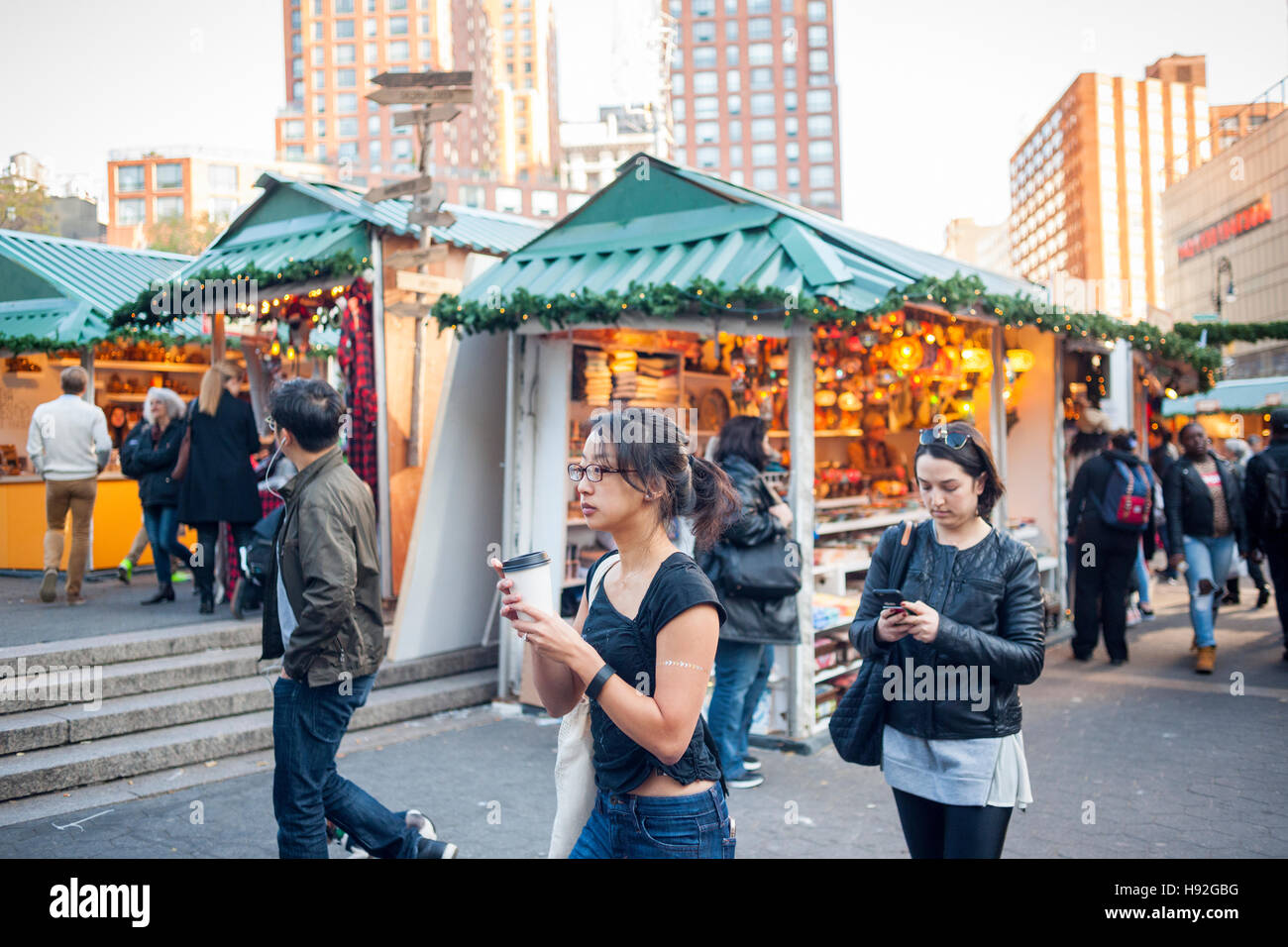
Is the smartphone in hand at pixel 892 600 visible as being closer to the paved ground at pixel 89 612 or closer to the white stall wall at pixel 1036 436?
the paved ground at pixel 89 612

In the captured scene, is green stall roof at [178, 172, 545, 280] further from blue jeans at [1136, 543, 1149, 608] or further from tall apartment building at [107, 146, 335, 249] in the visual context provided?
tall apartment building at [107, 146, 335, 249]

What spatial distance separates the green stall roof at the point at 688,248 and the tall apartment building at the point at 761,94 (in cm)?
10763

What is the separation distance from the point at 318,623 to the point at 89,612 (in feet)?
18.9

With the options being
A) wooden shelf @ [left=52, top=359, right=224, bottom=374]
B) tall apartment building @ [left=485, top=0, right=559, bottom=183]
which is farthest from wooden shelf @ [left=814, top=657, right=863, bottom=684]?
tall apartment building @ [left=485, top=0, right=559, bottom=183]

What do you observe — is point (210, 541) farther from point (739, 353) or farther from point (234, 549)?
point (739, 353)

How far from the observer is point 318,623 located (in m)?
3.54

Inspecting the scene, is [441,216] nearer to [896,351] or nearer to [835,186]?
[896,351]

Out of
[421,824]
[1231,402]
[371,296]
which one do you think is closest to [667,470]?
[421,824]

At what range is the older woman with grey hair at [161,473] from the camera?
8.77m

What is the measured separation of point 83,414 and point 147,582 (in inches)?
128

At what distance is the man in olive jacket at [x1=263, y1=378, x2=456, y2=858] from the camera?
11.8 feet

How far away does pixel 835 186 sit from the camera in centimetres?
11000

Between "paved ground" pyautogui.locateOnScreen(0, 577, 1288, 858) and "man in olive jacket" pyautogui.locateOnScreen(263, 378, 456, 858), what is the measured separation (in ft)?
3.88

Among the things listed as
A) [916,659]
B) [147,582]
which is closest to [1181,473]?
[916,659]
